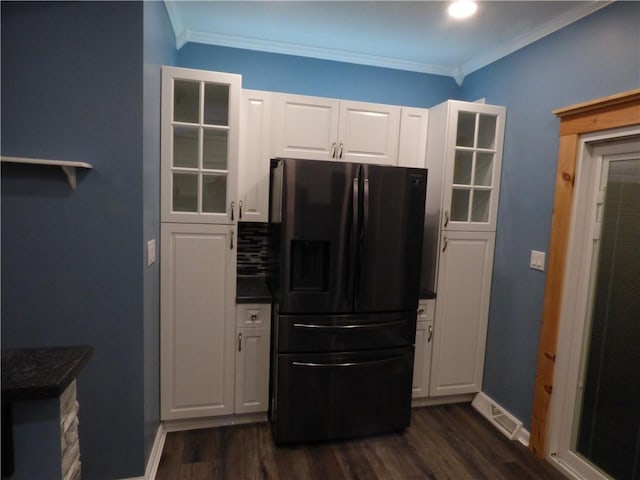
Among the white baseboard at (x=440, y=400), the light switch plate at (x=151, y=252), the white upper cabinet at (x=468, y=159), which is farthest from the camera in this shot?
the white baseboard at (x=440, y=400)

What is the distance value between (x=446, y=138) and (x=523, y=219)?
0.74 metres

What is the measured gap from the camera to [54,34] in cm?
156

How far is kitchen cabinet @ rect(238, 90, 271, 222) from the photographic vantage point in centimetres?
238

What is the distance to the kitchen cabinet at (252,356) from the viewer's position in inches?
92.3

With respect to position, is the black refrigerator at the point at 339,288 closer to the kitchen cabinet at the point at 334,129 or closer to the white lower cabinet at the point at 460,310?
the kitchen cabinet at the point at 334,129

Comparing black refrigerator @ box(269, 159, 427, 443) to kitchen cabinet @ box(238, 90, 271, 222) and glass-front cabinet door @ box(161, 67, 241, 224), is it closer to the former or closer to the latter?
kitchen cabinet @ box(238, 90, 271, 222)

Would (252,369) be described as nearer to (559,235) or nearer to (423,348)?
(423,348)

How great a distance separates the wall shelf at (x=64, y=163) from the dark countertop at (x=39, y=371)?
2.79 feet

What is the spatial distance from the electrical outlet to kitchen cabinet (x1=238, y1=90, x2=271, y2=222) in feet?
5.74

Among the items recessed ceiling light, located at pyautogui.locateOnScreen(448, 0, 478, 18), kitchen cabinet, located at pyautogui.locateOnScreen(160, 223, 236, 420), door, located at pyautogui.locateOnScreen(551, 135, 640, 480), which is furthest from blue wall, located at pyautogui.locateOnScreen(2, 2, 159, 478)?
door, located at pyautogui.locateOnScreen(551, 135, 640, 480)

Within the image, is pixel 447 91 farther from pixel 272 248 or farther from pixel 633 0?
Answer: pixel 272 248

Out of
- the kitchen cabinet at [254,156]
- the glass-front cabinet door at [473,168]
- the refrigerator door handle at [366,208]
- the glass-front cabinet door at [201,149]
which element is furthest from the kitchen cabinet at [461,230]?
the glass-front cabinet door at [201,149]

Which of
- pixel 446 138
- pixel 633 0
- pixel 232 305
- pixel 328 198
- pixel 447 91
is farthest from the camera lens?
pixel 447 91

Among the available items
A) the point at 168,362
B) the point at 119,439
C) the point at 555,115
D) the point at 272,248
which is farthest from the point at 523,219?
the point at 119,439
